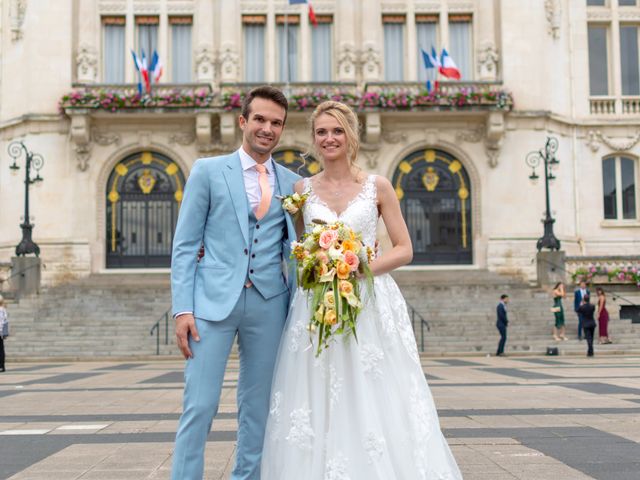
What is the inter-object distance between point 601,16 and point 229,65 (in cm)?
1543

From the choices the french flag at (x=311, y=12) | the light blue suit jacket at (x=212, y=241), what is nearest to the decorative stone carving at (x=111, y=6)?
the french flag at (x=311, y=12)

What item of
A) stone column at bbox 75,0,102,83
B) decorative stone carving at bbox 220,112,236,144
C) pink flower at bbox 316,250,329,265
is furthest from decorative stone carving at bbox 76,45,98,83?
pink flower at bbox 316,250,329,265

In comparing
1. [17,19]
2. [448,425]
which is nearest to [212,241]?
[448,425]

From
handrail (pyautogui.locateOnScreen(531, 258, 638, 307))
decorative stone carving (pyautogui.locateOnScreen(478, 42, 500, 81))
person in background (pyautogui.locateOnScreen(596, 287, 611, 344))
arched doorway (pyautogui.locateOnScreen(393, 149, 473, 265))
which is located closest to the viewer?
person in background (pyautogui.locateOnScreen(596, 287, 611, 344))

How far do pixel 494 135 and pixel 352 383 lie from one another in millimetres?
27605

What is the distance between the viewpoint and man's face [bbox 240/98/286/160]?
4590 millimetres

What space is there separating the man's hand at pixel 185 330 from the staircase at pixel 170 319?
56.0 feet

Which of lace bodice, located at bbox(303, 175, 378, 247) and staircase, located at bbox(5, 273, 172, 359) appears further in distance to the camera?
staircase, located at bbox(5, 273, 172, 359)

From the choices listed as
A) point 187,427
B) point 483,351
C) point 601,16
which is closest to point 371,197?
point 187,427

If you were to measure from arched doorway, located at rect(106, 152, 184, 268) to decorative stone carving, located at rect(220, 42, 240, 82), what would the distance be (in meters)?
3.94

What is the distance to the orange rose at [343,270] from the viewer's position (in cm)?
449

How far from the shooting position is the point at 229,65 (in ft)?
104

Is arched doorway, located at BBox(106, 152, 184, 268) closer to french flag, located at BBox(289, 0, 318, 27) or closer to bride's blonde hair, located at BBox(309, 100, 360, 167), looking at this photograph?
french flag, located at BBox(289, 0, 318, 27)

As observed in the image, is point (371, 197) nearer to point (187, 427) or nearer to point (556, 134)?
point (187, 427)
